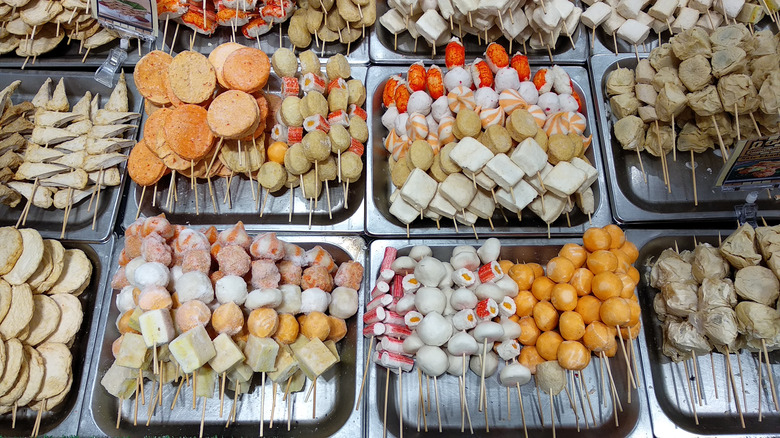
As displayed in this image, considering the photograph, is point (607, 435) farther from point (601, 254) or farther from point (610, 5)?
point (610, 5)

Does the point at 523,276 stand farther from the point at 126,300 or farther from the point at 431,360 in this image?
the point at 126,300

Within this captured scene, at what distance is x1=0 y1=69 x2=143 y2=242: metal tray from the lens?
2549 mm

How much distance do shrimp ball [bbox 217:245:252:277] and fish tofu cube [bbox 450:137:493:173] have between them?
106cm

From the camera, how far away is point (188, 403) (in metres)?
2.34

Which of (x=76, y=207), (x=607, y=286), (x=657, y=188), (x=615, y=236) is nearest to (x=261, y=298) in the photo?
(x=76, y=207)

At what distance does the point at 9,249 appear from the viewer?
2168 mm

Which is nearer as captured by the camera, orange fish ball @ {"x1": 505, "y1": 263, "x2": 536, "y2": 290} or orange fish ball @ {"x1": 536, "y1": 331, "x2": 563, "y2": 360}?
orange fish ball @ {"x1": 536, "y1": 331, "x2": 563, "y2": 360}

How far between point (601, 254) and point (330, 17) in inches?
80.9

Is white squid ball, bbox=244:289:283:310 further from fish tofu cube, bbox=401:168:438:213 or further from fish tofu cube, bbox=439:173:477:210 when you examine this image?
fish tofu cube, bbox=439:173:477:210

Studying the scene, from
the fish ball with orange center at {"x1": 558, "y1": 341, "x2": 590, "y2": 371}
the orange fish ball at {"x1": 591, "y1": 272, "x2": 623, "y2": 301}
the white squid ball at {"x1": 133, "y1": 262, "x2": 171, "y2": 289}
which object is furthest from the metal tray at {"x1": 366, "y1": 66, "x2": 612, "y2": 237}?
the white squid ball at {"x1": 133, "y1": 262, "x2": 171, "y2": 289}

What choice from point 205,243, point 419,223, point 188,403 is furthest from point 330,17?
point 188,403

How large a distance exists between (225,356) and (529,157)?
1.58m

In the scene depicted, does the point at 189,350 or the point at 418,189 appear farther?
the point at 418,189

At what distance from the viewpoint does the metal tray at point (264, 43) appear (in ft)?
10.2
